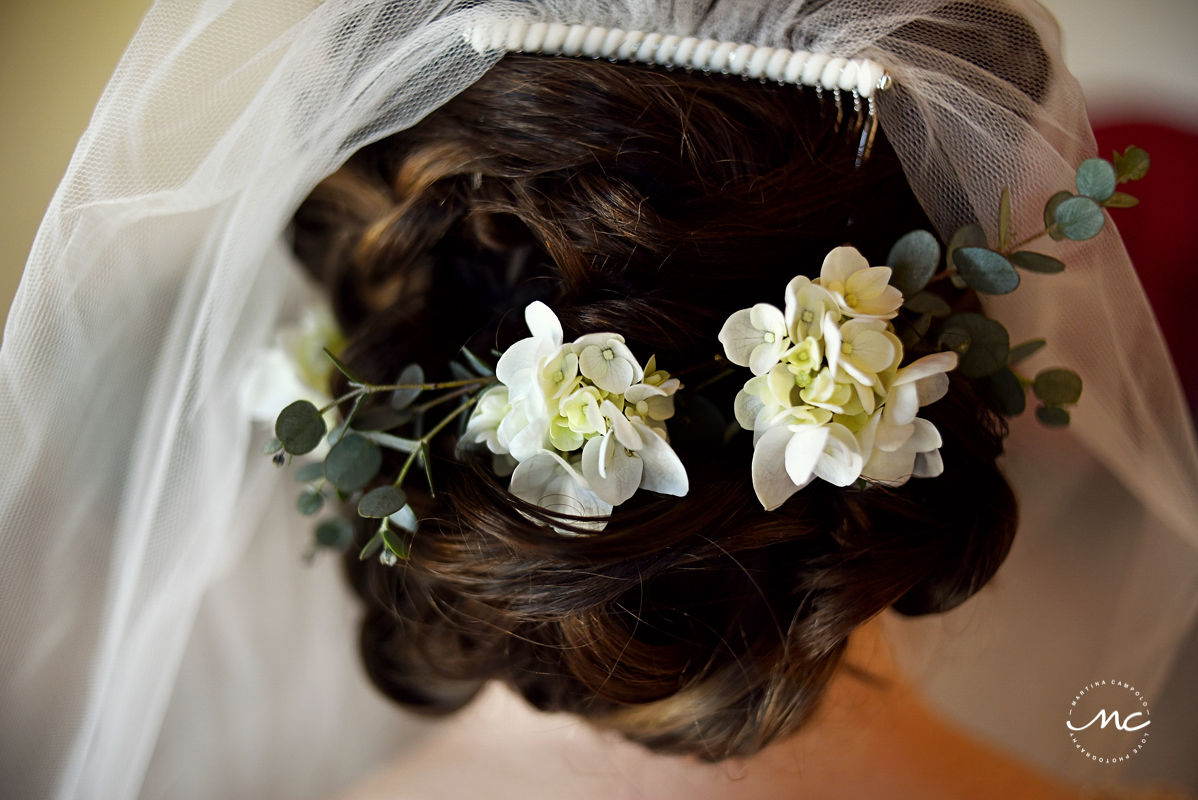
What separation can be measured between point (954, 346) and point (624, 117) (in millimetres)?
280

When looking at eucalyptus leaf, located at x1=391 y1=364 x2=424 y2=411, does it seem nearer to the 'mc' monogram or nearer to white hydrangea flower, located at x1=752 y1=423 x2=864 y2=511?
white hydrangea flower, located at x1=752 y1=423 x2=864 y2=511

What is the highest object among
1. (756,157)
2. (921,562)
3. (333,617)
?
(756,157)

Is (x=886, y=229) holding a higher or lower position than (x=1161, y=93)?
higher

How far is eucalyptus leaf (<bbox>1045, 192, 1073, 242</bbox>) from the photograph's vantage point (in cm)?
48

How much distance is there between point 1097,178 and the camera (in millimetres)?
478

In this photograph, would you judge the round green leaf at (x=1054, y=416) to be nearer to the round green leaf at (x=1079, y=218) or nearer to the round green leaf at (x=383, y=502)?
the round green leaf at (x=1079, y=218)

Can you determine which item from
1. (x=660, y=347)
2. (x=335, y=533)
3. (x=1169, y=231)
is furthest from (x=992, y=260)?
(x=1169, y=231)

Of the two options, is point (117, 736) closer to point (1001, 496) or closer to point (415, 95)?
point (415, 95)

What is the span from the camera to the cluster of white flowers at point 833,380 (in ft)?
1.38

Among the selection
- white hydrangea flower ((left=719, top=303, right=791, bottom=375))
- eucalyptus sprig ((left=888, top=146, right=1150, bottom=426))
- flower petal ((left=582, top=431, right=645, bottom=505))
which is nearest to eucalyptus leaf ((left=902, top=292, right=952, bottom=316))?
eucalyptus sprig ((left=888, top=146, right=1150, bottom=426))

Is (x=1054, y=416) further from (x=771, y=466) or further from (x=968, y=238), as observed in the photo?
(x=771, y=466)

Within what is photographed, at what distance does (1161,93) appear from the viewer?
1.07m

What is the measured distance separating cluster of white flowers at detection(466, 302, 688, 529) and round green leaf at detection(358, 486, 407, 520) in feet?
0.29

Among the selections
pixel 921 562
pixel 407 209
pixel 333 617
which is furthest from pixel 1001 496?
pixel 333 617
